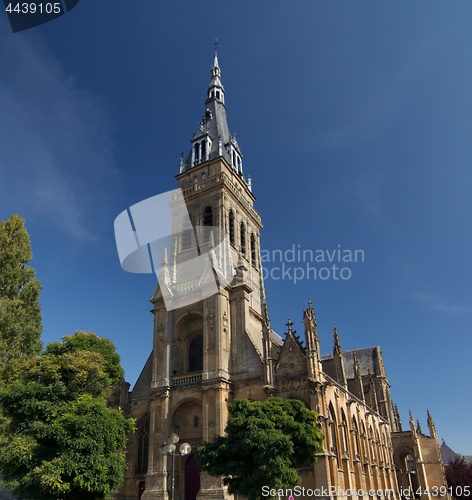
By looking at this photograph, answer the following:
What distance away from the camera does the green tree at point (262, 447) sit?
63.1 ft

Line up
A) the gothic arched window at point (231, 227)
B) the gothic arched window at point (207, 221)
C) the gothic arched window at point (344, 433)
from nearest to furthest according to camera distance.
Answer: the gothic arched window at point (344, 433) < the gothic arched window at point (207, 221) < the gothic arched window at point (231, 227)

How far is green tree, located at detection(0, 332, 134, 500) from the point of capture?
63.5ft

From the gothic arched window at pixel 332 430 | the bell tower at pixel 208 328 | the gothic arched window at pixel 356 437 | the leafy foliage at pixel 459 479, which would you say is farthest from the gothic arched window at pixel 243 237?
the leafy foliage at pixel 459 479

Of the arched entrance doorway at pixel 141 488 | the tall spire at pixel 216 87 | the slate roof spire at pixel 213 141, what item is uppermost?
the tall spire at pixel 216 87

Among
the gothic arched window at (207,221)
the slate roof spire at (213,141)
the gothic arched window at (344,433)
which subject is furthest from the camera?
the slate roof spire at (213,141)

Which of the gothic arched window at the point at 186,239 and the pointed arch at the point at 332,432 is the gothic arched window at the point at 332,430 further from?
the gothic arched window at the point at 186,239

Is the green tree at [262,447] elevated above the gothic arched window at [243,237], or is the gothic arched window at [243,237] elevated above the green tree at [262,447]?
the gothic arched window at [243,237]

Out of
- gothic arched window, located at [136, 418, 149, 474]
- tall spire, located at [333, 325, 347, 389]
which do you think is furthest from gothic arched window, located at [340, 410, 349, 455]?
gothic arched window, located at [136, 418, 149, 474]

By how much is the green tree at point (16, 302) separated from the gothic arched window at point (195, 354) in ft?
38.2

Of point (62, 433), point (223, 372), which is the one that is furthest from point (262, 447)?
point (223, 372)

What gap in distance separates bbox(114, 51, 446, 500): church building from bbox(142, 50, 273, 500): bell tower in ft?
0.26

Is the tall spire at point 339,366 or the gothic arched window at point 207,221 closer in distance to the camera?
the tall spire at point 339,366

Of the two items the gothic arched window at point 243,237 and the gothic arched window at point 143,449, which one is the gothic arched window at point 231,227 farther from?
the gothic arched window at point 143,449

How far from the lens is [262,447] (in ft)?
63.8
